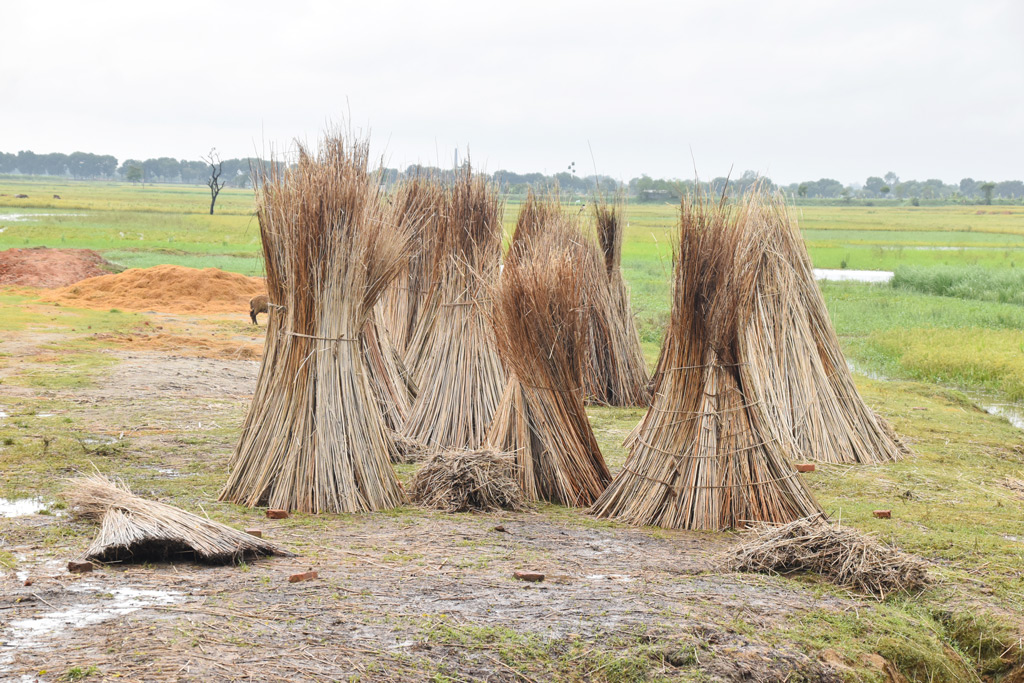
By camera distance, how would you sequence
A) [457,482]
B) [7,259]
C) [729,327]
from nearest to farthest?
[729,327] → [457,482] → [7,259]

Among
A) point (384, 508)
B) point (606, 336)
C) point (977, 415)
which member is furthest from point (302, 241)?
point (977, 415)

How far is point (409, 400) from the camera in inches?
317

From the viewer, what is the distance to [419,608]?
370cm

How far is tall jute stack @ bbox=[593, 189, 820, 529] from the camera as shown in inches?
208

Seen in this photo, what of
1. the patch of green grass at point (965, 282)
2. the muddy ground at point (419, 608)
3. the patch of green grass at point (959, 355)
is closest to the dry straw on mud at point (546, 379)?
the muddy ground at point (419, 608)

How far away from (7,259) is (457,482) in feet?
73.9

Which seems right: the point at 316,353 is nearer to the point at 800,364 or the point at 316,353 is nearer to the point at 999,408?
the point at 800,364

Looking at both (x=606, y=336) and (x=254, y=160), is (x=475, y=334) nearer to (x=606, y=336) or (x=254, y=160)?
(x=254, y=160)

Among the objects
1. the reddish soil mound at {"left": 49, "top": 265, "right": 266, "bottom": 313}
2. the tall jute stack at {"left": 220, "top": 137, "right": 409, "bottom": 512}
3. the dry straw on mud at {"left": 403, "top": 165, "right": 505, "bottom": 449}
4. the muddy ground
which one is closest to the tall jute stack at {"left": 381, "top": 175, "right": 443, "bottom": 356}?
the dry straw on mud at {"left": 403, "top": 165, "right": 505, "bottom": 449}

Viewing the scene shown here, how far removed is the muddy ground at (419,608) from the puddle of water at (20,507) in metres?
0.17

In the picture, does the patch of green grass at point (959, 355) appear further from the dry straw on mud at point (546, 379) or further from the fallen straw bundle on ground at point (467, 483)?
the fallen straw bundle on ground at point (467, 483)

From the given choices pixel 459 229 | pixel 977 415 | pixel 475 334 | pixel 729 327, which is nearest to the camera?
pixel 729 327

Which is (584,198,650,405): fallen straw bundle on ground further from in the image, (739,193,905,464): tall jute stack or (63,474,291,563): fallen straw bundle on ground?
(63,474,291,563): fallen straw bundle on ground

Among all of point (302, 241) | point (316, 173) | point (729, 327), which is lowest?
point (729, 327)
